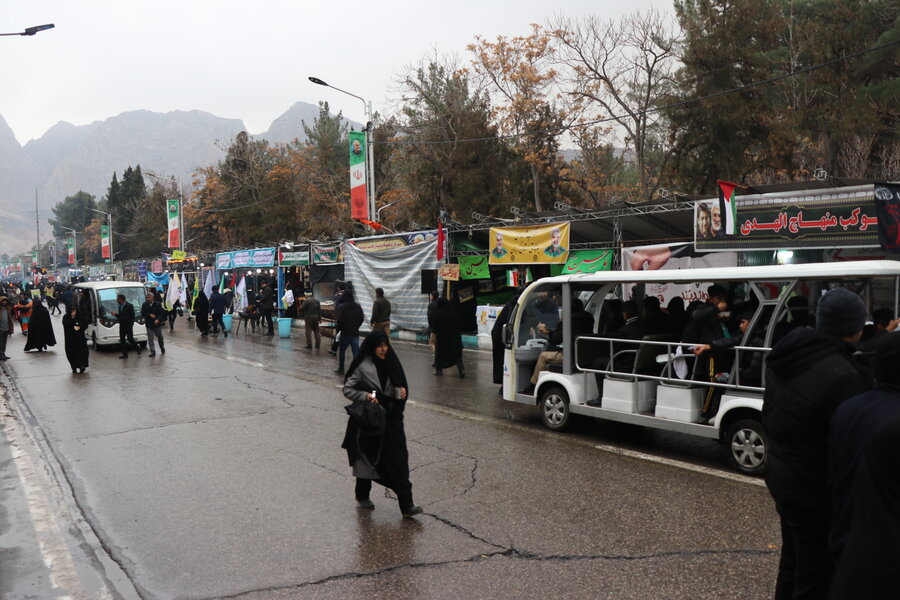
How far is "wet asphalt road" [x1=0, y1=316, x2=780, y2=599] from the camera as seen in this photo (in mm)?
4582

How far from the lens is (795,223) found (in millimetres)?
11828

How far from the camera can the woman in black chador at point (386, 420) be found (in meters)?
5.66

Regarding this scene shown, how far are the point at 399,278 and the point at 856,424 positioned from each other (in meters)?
19.0

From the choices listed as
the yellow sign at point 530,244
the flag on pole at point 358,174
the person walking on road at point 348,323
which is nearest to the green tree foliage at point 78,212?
the flag on pole at point 358,174

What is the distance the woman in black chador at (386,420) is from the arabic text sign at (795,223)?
893cm

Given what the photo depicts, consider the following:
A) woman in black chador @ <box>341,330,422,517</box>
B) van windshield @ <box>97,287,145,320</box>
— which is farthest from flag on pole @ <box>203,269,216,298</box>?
woman in black chador @ <box>341,330,422,517</box>

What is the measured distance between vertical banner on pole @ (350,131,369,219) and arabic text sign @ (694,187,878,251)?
13697 millimetres

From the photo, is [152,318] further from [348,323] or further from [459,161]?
[459,161]

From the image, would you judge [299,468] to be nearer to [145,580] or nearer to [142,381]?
[145,580]

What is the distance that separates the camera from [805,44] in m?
25.1

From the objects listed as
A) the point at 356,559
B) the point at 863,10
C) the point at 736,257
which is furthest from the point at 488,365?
the point at 863,10

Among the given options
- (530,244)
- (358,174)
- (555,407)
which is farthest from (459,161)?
(555,407)

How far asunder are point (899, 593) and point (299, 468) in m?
6.07

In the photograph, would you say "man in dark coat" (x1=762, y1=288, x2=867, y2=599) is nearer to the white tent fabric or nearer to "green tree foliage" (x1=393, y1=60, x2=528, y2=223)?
the white tent fabric
